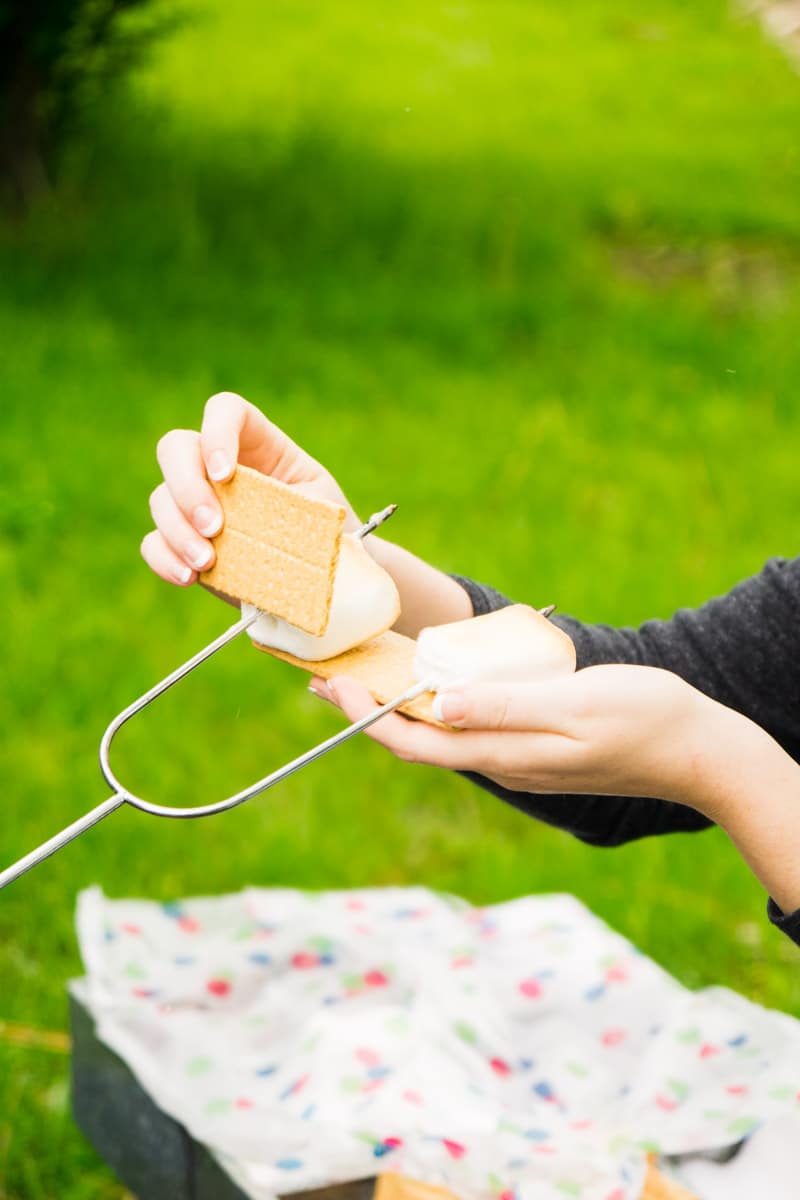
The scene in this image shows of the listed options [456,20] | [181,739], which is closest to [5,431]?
[181,739]

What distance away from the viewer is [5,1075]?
1.95 meters

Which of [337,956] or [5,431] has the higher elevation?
[337,956]

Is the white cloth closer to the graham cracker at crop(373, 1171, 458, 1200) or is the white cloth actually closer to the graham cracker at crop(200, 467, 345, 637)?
the graham cracker at crop(373, 1171, 458, 1200)

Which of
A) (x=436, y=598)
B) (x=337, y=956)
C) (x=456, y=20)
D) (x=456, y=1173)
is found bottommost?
(x=456, y=20)

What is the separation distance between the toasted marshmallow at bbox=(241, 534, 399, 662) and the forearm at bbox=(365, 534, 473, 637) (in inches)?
7.7

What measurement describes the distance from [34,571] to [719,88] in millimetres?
5652

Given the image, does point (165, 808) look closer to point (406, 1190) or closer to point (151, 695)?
point (151, 695)

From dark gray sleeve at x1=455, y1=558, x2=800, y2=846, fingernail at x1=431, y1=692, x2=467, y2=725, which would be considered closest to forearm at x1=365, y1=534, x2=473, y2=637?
dark gray sleeve at x1=455, y1=558, x2=800, y2=846

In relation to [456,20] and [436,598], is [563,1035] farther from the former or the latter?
[456,20]

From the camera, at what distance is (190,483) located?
121 centimetres

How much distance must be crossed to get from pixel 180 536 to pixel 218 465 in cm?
6

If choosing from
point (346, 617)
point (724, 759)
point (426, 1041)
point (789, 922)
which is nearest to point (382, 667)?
point (346, 617)

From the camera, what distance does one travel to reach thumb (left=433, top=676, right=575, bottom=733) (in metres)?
1.05

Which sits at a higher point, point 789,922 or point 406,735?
point 406,735
